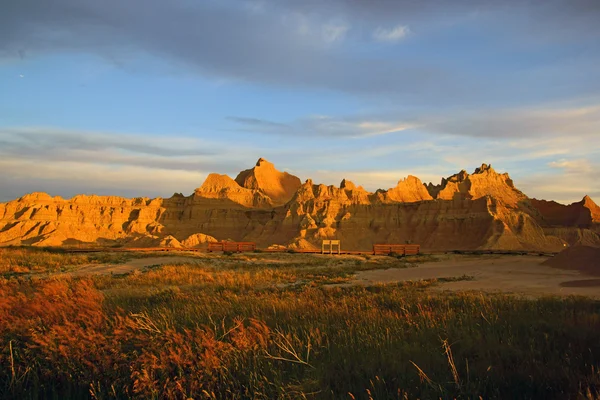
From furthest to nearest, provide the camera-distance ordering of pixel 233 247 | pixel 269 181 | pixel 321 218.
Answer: pixel 269 181 → pixel 321 218 → pixel 233 247

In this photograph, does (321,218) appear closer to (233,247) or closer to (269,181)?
(233,247)

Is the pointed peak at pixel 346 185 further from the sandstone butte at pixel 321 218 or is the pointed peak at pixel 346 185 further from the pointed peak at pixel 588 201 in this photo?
the pointed peak at pixel 588 201

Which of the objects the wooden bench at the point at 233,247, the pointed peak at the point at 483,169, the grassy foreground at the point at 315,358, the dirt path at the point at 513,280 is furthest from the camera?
the pointed peak at the point at 483,169

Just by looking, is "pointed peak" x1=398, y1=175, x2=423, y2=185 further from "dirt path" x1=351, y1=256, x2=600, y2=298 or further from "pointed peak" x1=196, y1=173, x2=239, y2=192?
"dirt path" x1=351, y1=256, x2=600, y2=298

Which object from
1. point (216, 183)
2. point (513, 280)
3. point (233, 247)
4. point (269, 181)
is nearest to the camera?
point (513, 280)

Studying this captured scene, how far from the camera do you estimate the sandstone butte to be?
84500 millimetres

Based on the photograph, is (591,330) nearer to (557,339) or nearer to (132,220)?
(557,339)

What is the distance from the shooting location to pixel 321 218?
96312 millimetres

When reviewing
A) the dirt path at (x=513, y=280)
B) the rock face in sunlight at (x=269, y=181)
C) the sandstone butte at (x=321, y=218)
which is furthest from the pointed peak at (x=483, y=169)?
the dirt path at (x=513, y=280)

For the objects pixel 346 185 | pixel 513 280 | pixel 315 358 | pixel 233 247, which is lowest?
pixel 233 247

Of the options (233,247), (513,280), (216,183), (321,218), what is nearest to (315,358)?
(513,280)

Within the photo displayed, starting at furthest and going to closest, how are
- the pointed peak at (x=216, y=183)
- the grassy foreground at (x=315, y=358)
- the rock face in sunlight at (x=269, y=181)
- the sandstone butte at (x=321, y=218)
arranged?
the rock face in sunlight at (x=269, y=181)
the pointed peak at (x=216, y=183)
the sandstone butte at (x=321, y=218)
the grassy foreground at (x=315, y=358)

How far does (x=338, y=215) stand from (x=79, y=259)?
70.9 meters

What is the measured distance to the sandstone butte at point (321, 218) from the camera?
84500mm
